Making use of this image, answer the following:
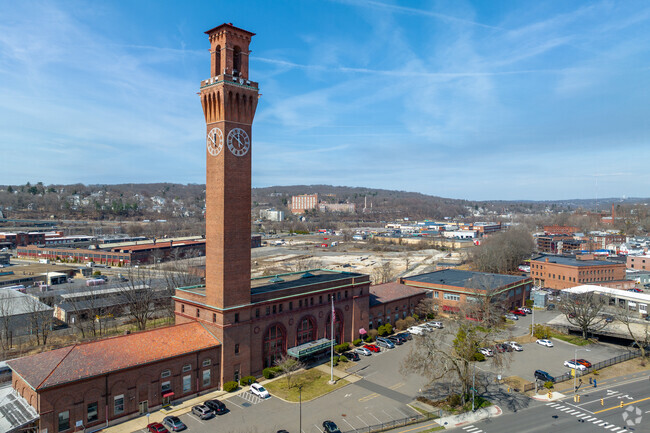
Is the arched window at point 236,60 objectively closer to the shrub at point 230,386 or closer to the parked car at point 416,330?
the shrub at point 230,386

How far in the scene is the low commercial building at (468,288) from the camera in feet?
242

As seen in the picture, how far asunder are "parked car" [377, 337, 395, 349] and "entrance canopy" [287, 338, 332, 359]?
9388mm

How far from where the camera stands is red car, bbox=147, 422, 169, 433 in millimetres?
34769

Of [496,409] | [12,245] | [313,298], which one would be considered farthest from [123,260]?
[496,409]

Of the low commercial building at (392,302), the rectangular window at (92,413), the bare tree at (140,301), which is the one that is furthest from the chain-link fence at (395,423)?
the bare tree at (140,301)

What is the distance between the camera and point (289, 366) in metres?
45.3

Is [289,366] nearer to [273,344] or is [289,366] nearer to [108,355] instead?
[273,344]

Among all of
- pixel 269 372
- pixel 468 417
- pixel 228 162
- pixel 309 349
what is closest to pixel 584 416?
pixel 468 417

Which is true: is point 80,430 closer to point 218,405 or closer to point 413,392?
point 218,405

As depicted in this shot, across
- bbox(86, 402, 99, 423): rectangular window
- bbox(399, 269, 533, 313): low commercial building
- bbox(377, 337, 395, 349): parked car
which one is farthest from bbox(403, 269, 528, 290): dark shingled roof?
bbox(86, 402, 99, 423): rectangular window

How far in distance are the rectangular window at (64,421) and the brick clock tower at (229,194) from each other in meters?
13.9

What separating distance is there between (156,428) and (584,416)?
37.7 m

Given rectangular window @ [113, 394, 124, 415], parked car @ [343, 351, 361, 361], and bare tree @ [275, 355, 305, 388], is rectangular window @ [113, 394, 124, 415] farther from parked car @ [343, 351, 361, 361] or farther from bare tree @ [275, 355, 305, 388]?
parked car @ [343, 351, 361, 361]

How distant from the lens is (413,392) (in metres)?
44.2
